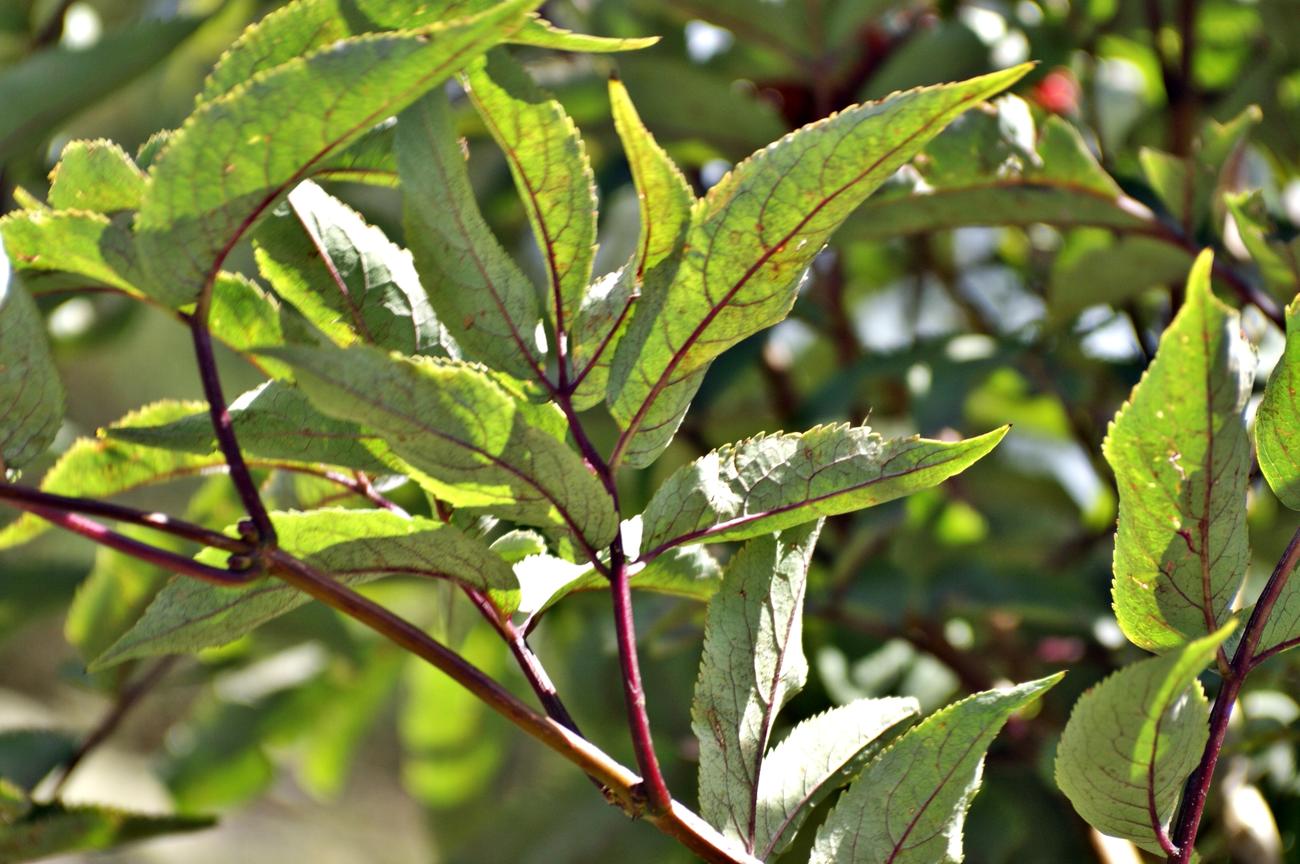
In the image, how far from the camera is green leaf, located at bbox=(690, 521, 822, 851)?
0.31 metres

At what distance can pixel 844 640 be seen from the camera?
2.37ft

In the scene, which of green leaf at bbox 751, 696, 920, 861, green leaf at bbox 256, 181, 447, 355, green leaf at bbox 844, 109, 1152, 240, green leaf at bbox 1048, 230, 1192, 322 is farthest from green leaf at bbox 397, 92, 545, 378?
green leaf at bbox 1048, 230, 1192, 322

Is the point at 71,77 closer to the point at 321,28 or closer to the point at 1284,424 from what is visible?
the point at 321,28

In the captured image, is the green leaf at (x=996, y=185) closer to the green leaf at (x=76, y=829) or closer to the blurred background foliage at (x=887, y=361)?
the blurred background foliage at (x=887, y=361)

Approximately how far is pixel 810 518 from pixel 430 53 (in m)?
0.13

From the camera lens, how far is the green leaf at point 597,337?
30 centimetres

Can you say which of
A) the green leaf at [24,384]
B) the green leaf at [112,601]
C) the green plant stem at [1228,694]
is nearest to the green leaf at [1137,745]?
the green plant stem at [1228,694]

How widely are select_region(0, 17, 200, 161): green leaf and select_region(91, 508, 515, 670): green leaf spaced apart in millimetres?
288

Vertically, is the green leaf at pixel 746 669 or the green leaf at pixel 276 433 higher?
the green leaf at pixel 276 433

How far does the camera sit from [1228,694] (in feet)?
0.94

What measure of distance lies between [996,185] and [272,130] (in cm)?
33

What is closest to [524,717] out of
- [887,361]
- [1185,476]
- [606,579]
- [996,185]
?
[606,579]

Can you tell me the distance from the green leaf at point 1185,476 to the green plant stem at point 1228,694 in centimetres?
1

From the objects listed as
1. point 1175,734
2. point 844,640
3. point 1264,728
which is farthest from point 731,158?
point 1175,734
